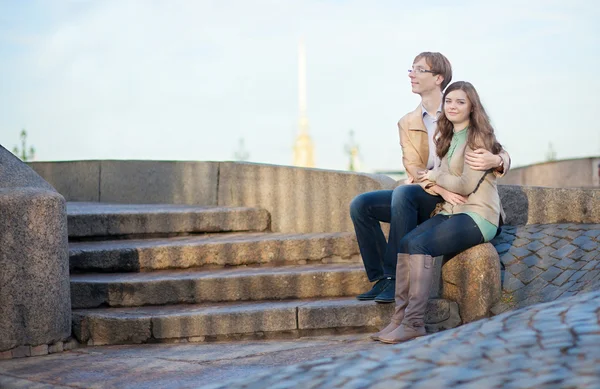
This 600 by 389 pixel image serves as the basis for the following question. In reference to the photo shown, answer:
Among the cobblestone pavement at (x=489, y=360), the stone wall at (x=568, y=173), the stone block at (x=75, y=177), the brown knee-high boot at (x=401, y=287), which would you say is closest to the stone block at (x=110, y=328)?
the brown knee-high boot at (x=401, y=287)

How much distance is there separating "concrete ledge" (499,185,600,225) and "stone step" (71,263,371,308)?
4.76 ft

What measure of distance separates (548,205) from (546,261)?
0.84 m

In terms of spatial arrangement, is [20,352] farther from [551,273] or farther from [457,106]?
[551,273]

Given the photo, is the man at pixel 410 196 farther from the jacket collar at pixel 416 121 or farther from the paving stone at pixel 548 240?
the paving stone at pixel 548 240

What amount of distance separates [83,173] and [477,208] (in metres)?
6.29

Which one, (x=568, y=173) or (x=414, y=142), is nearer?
(x=414, y=142)

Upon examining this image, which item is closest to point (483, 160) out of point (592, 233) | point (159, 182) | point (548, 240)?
point (548, 240)

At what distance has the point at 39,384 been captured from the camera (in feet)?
14.6

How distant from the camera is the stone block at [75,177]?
33.5 feet

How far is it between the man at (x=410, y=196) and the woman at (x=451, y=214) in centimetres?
Result: 8

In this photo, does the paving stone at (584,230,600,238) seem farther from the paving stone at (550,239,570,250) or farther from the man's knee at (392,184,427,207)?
the man's knee at (392,184,427,207)

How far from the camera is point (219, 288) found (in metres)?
6.02

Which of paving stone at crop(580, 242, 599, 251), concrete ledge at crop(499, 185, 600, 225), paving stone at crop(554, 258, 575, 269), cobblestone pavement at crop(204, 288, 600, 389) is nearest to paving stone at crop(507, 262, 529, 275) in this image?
paving stone at crop(554, 258, 575, 269)

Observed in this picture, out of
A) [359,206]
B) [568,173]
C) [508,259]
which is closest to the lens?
[359,206]
